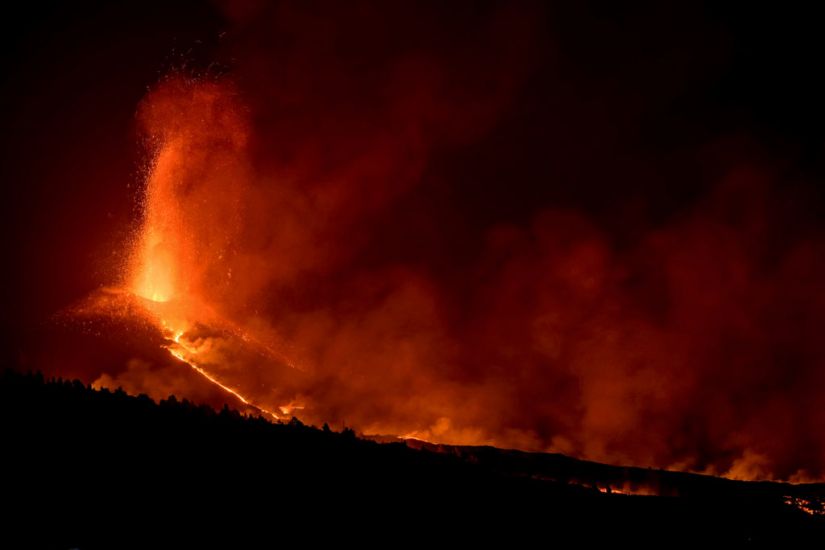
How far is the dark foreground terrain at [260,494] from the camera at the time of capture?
9867 millimetres

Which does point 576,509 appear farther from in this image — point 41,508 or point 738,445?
point 738,445

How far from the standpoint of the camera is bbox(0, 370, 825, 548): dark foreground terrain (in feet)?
32.4

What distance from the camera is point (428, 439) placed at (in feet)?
94.3

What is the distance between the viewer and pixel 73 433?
11.2 m

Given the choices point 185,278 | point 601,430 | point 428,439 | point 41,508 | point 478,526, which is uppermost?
point 185,278

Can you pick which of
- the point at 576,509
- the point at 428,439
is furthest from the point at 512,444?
the point at 576,509

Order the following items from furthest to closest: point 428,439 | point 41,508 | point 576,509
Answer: point 428,439
point 576,509
point 41,508

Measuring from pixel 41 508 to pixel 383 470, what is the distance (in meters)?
5.68

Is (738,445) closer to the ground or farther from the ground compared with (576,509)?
farther from the ground

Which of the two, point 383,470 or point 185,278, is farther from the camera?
point 185,278

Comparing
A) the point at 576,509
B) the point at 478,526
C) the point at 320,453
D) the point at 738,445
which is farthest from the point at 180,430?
the point at 738,445

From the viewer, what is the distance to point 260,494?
436 inches

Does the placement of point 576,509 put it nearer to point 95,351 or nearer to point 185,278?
point 95,351

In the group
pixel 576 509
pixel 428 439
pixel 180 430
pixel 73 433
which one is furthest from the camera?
pixel 428 439
